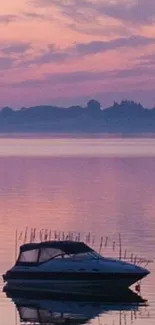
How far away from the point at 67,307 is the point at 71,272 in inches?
71.0

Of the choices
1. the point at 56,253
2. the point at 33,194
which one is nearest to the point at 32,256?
the point at 56,253

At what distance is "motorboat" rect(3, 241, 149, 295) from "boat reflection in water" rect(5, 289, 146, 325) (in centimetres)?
37

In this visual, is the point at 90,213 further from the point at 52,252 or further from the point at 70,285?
the point at 70,285

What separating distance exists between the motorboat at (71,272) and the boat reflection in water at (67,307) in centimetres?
37

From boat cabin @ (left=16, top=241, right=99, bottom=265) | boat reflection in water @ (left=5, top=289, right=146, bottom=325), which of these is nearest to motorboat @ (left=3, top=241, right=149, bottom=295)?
boat cabin @ (left=16, top=241, right=99, bottom=265)

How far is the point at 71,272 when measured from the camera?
25.5 meters

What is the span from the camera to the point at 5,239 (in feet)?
114

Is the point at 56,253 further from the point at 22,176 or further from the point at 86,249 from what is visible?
the point at 22,176

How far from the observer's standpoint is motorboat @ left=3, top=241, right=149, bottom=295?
83.3 feet

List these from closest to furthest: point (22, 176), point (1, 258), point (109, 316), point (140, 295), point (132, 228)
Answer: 1. point (109, 316)
2. point (140, 295)
3. point (1, 258)
4. point (132, 228)
5. point (22, 176)

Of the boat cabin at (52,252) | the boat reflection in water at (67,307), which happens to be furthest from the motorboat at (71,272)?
the boat reflection in water at (67,307)

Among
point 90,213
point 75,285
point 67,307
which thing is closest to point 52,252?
point 75,285

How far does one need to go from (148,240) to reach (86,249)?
934cm

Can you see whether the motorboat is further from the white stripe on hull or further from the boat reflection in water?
the boat reflection in water
